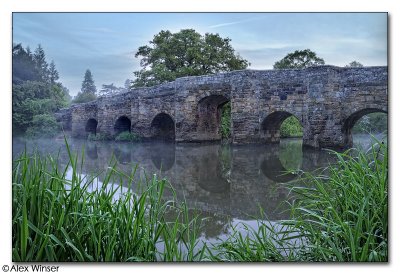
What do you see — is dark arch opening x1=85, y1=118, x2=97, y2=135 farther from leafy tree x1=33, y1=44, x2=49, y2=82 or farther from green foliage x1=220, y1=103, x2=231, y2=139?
green foliage x1=220, y1=103, x2=231, y2=139

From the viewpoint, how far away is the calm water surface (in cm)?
325

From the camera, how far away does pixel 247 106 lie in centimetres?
960

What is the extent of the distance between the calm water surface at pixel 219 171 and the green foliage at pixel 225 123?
5.97ft

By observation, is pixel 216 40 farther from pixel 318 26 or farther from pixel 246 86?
pixel 246 86

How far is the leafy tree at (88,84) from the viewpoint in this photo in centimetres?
345

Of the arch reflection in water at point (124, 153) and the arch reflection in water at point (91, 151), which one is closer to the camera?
the arch reflection in water at point (91, 151)

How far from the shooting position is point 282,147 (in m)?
6.32

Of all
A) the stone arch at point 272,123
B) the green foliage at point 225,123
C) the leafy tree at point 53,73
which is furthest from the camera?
the green foliage at point 225,123

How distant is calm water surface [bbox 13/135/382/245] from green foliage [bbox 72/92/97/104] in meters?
0.46

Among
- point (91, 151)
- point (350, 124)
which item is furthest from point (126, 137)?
point (350, 124)

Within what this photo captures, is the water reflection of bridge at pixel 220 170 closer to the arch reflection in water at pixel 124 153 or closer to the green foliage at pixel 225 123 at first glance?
the arch reflection in water at pixel 124 153

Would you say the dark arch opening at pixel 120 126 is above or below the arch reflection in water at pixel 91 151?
above

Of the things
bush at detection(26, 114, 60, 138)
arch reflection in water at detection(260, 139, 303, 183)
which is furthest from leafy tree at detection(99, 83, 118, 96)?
arch reflection in water at detection(260, 139, 303, 183)

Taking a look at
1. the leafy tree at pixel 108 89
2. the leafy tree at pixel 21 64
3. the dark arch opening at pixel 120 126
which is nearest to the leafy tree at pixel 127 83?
the leafy tree at pixel 108 89
